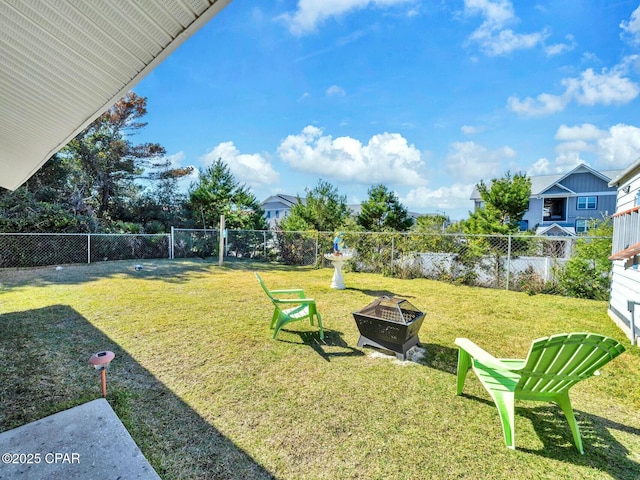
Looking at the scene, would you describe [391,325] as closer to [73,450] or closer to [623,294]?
[73,450]

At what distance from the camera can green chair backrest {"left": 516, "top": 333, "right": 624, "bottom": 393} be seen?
1.85m

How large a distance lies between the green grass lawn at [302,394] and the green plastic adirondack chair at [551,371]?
0.76 feet

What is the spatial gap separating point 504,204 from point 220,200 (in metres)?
12.1

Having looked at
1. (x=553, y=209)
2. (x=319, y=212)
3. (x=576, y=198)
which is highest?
(x=576, y=198)

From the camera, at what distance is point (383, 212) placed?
44.4 feet

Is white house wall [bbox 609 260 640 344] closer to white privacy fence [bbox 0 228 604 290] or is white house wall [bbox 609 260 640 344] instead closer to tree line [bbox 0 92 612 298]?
white privacy fence [bbox 0 228 604 290]

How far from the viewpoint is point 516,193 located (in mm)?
8969

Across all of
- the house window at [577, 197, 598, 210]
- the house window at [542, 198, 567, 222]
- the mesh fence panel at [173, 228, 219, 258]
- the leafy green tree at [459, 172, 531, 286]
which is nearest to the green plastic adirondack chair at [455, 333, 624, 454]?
the leafy green tree at [459, 172, 531, 286]

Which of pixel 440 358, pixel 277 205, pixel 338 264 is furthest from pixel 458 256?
pixel 277 205

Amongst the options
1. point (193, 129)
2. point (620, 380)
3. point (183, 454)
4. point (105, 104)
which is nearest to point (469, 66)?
point (620, 380)

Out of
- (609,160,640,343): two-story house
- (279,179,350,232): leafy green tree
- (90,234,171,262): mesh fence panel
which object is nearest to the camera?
(609,160,640,343): two-story house

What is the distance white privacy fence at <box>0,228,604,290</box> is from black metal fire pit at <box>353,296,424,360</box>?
4.99m

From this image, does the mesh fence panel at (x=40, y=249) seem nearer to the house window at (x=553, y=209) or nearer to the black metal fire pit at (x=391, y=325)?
the black metal fire pit at (x=391, y=325)

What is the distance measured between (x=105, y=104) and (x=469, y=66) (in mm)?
10820
